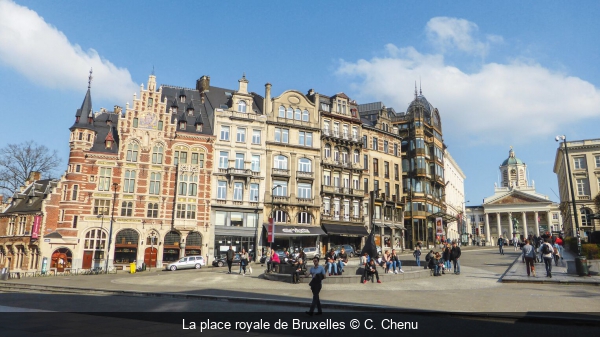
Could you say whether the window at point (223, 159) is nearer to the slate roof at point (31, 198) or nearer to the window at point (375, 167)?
the slate roof at point (31, 198)

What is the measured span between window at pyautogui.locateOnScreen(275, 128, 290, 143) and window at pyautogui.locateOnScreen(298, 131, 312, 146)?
5.68 ft

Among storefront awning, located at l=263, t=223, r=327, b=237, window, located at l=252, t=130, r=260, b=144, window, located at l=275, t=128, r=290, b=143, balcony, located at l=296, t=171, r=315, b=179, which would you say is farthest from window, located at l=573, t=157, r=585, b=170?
window, located at l=252, t=130, r=260, b=144

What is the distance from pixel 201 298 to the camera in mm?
17531

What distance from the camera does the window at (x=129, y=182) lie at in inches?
1783

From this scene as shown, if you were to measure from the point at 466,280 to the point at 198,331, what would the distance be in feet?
55.2

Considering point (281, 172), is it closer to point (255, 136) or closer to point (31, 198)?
point (255, 136)

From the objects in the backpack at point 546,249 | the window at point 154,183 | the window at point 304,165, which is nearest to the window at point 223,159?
the window at point 154,183

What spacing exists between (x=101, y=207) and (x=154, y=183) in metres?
5.82

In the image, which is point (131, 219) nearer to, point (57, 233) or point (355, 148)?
point (57, 233)

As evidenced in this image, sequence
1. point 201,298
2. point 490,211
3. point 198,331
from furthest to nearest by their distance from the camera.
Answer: point 490,211 < point 201,298 < point 198,331

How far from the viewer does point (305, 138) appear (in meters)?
54.1

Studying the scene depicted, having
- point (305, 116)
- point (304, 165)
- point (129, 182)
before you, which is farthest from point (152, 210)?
point (305, 116)

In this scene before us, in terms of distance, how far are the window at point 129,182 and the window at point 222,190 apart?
30.0ft

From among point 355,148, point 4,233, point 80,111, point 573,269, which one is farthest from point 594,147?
point 4,233
